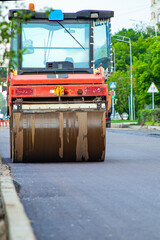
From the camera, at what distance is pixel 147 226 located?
541 cm

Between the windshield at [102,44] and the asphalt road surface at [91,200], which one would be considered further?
the windshield at [102,44]

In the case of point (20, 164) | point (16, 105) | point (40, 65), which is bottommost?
point (20, 164)

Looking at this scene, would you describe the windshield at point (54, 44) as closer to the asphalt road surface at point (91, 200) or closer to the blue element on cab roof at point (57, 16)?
the blue element on cab roof at point (57, 16)

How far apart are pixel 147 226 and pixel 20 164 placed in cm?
660

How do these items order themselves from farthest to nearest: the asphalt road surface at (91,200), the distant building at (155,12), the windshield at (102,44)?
the distant building at (155,12), the windshield at (102,44), the asphalt road surface at (91,200)

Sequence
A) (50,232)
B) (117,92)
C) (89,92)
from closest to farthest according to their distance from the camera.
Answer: (50,232)
(89,92)
(117,92)

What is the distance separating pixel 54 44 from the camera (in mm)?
13906

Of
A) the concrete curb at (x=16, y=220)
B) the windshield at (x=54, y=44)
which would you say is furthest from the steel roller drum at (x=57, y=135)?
the concrete curb at (x=16, y=220)

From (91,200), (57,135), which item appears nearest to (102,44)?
(57,135)

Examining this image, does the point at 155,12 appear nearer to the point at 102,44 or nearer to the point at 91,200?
the point at 102,44

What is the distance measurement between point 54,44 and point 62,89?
1.54 meters

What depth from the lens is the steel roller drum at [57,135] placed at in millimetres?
11586

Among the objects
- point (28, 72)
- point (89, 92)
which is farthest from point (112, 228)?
point (28, 72)

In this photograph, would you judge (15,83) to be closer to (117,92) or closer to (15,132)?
(15,132)
